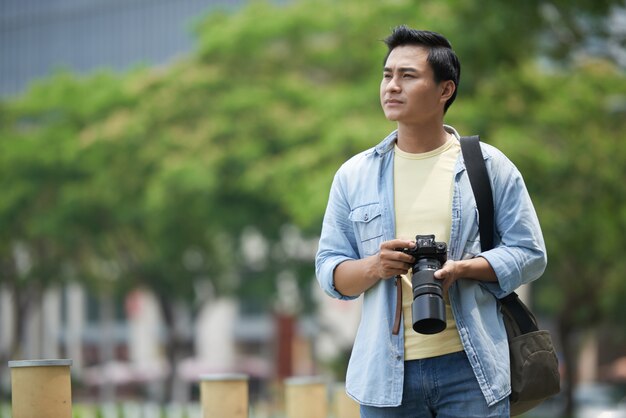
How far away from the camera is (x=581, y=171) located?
2081 centimetres

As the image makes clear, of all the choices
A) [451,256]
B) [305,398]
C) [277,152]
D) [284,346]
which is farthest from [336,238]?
[284,346]

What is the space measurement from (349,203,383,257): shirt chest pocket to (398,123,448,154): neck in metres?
0.24

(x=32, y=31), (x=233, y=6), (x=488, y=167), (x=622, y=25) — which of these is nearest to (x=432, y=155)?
(x=488, y=167)

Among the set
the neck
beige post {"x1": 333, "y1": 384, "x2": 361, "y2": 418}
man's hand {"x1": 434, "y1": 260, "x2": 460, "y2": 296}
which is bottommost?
beige post {"x1": 333, "y1": 384, "x2": 361, "y2": 418}

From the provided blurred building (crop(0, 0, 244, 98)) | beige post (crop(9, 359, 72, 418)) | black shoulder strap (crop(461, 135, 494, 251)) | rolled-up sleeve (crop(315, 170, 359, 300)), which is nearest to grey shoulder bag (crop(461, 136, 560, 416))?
black shoulder strap (crop(461, 135, 494, 251))

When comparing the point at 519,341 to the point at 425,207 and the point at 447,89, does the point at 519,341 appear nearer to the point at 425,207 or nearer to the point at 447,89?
the point at 425,207

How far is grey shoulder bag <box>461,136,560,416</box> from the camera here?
3727 millimetres

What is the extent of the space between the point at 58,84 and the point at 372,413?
3098 centimetres

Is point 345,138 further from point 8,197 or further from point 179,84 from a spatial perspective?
point 8,197

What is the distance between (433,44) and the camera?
3.81 m

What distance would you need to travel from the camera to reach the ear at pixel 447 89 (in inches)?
151

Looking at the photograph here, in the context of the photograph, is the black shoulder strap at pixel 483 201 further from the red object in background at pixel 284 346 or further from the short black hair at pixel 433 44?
the red object in background at pixel 284 346

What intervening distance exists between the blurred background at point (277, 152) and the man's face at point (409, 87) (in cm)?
1000

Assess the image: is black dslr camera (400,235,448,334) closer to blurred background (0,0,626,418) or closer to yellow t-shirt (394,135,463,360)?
yellow t-shirt (394,135,463,360)
